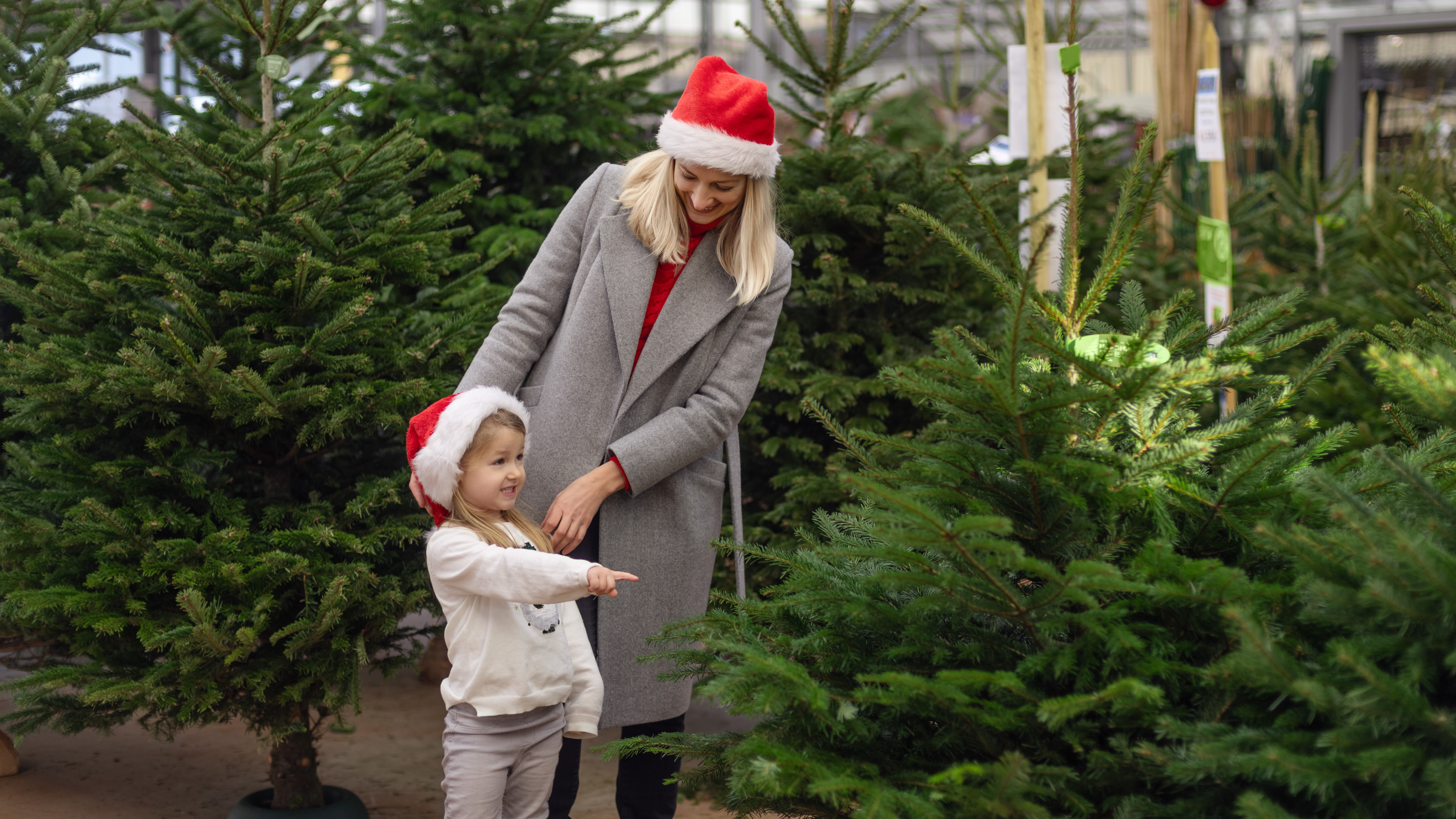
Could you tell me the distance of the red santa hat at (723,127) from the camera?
7.13ft

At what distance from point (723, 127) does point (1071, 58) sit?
76 centimetres

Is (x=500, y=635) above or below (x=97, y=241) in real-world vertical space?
below

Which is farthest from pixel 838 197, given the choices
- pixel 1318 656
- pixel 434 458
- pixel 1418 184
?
pixel 1418 184

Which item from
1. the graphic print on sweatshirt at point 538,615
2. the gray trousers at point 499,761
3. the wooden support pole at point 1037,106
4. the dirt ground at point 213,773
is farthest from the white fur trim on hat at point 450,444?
the wooden support pole at point 1037,106

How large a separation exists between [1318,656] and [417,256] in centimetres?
209

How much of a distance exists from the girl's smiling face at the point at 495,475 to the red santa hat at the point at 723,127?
65 cm

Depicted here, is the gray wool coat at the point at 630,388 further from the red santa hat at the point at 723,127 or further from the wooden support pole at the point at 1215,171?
the wooden support pole at the point at 1215,171

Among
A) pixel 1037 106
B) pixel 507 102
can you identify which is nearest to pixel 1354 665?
pixel 1037 106

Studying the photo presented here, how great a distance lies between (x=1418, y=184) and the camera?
17.6ft

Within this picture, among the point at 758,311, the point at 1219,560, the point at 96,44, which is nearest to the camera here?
the point at 1219,560

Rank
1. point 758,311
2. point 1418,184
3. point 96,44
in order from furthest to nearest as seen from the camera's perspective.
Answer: point 1418,184, point 96,44, point 758,311

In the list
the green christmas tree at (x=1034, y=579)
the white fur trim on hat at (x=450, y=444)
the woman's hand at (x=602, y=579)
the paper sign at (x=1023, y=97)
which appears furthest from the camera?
the paper sign at (x=1023, y=97)

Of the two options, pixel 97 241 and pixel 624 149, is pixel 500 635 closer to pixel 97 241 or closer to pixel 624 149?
pixel 97 241

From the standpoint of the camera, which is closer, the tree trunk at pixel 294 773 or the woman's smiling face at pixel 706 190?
the woman's smiling face at pixel 706 190
